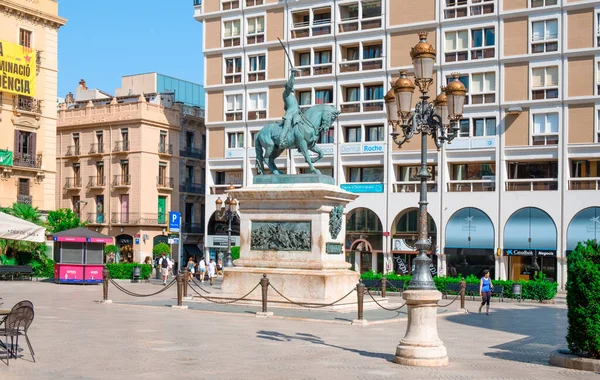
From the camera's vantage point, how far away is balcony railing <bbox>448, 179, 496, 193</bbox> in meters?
51.0

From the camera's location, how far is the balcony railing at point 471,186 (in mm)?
51031

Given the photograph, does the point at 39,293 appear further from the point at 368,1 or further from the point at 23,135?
the point at 368,1

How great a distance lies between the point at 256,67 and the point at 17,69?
51.3 feet

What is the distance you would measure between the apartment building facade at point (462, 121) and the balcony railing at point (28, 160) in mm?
12765

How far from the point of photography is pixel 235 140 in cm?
6053

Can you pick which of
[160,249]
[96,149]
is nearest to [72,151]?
[96,149]

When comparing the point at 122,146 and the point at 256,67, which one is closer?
the point at 256,67

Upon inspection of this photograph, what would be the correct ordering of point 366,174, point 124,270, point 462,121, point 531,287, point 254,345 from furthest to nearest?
1. point 366,174
2. point 462,121
3. point 124,270
4. point 531,287
5. point 254,345

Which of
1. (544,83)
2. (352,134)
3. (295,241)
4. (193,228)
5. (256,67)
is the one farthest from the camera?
(193,228)

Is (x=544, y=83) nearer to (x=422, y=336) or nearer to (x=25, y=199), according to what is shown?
(x=25, y=199)

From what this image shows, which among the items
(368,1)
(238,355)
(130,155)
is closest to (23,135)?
(130,155)

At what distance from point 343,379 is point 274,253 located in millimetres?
12733

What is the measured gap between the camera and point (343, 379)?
12.8 metres

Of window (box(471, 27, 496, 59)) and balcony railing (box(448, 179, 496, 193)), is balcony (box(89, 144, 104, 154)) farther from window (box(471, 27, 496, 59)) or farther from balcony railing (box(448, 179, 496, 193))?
window (box(471, 27, 496, 59))
